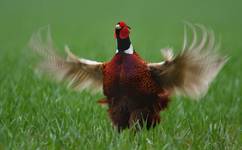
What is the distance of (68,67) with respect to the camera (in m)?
5.83

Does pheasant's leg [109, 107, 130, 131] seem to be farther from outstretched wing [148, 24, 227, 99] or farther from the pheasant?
outstretched wing [148, 24, 227, 99]

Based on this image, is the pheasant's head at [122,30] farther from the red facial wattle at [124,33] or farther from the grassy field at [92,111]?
the grassy field at [92,111]

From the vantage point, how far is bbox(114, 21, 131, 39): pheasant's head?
17.1 feet

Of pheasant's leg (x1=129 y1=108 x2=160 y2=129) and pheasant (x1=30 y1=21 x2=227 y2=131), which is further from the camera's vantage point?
pheasant's leg (x1=129 y1=108 x2=160 y2=129)

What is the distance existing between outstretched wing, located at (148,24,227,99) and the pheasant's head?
0.28 meters

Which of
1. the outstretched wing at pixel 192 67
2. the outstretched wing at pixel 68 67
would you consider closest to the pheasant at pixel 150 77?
the outstretched wing at pixel 192 67

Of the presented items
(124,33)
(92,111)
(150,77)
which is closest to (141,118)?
(150,77)

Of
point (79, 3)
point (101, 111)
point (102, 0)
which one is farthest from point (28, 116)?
point (102, 0)

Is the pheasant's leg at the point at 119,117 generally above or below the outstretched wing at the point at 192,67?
below

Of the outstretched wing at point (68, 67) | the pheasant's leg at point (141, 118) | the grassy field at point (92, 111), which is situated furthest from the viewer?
the outstretched wing at point (68, 67)

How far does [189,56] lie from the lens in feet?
17.1

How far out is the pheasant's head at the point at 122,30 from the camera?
5.21 m

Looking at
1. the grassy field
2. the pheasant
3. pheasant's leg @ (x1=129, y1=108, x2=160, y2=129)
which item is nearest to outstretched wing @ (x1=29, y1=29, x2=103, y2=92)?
the pheasant

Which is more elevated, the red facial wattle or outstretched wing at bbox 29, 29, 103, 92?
the red facial wattle
